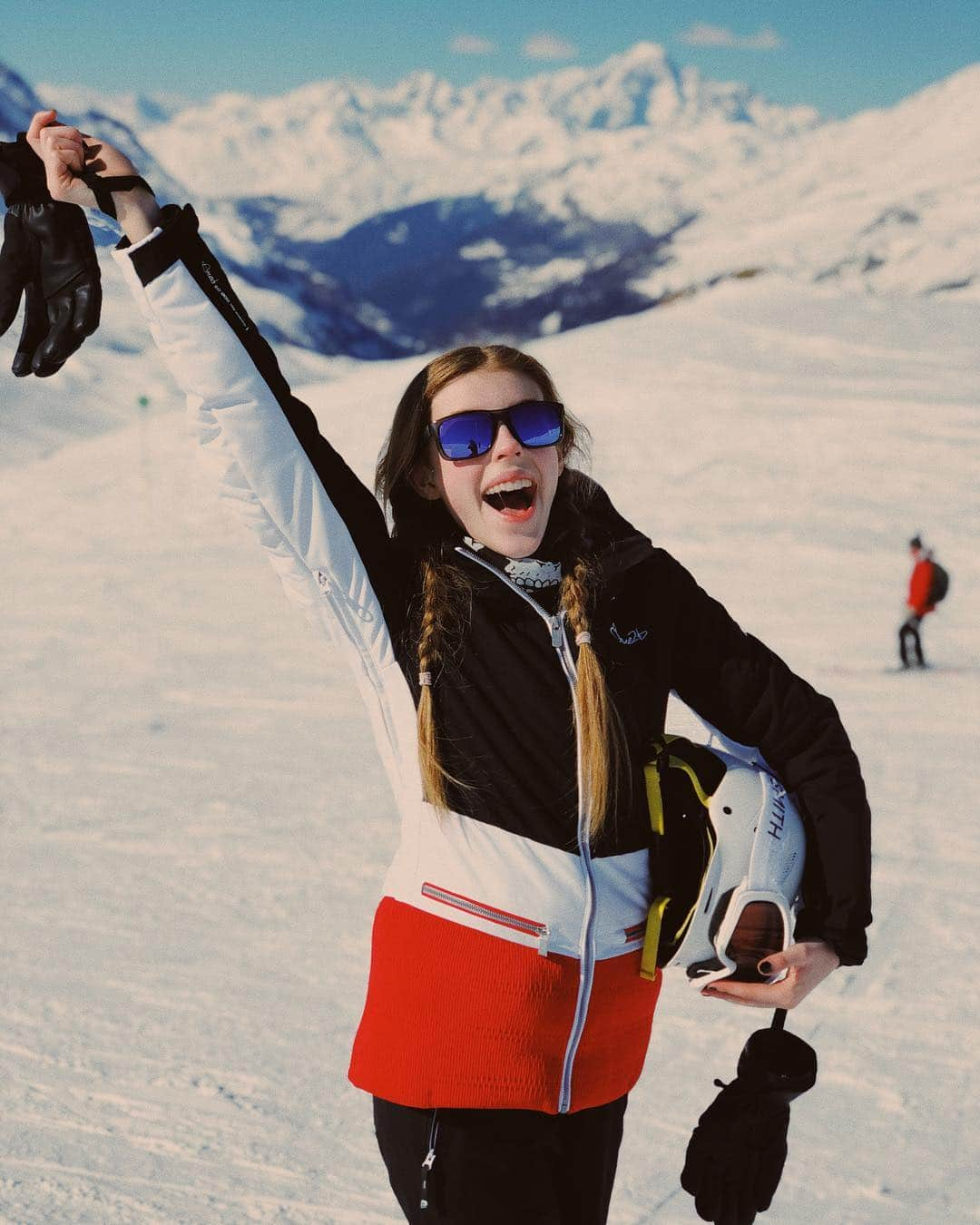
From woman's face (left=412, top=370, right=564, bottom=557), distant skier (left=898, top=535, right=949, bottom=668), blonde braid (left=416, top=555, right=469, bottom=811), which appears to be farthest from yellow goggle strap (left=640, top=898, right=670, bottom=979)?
distant skier (left=898, top=535, right=949, bottom=668)

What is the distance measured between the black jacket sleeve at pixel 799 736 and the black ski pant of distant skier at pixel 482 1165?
511 millimetres

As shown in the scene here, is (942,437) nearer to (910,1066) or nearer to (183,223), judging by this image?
(910,1066)

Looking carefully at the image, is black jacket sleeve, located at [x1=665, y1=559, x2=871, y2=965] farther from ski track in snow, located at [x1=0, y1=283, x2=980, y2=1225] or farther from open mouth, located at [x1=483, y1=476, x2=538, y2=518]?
ski track in snow, located at [x1=0, y1=283, x2=980, y2=1225]

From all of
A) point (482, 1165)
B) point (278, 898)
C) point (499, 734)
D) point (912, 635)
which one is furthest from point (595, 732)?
point (912, 635)

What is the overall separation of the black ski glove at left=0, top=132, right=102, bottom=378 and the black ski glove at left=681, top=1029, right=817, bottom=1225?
60.1 inches

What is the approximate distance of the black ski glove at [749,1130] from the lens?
6.77 feet

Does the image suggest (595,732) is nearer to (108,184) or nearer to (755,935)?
(755,935)

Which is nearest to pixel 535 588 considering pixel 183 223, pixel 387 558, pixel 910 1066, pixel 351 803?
pixel 387 558

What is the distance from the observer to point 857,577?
57.4ft

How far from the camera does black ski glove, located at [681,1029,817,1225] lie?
2.06 m

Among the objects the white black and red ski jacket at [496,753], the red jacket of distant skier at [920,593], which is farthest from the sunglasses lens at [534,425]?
the red jacket of distant skier at [920,593]

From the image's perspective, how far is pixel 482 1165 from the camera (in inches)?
73.2

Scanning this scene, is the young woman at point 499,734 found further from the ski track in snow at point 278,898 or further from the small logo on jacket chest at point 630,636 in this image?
the ski track in snow at point 278,898

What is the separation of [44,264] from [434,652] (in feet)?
2.74
